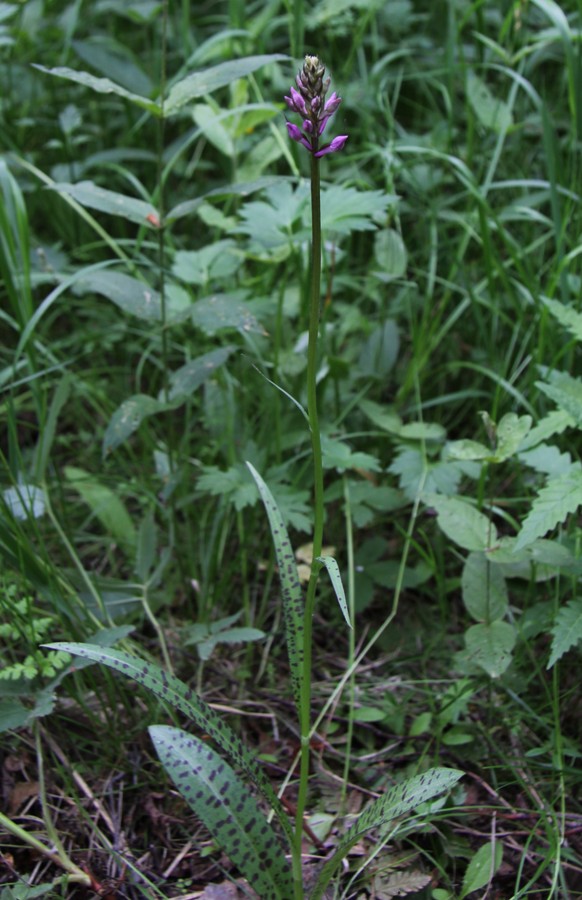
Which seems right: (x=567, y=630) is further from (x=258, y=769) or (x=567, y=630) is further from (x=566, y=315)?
(x=566, y=315)

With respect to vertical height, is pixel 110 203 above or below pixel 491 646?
above

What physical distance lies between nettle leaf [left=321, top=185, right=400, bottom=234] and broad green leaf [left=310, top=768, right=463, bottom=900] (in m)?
1.17

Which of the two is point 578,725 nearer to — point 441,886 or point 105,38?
point 441,886

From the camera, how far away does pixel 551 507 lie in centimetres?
143

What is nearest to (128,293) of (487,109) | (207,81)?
(207,81)

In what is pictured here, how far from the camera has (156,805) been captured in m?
1.58

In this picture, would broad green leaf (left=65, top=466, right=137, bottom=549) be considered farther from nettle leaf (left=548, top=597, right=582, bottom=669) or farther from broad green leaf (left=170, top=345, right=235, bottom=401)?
nettle leaf (left=548, top=597, right=582, bottom=669)

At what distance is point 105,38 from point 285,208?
4.94 ft

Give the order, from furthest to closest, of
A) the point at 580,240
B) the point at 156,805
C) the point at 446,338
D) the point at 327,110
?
1. the point at 446,338
2. the point at 580,240
3. the point at 156,805
4. the point at 327,110

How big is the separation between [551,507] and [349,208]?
2.81 feet

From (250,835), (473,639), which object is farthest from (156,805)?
(473,639)

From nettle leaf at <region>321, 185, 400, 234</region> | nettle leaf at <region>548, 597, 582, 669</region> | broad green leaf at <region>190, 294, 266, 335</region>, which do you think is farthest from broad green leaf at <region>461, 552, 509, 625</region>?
nettle leaf at <region>321, 185, 400, 234</region>

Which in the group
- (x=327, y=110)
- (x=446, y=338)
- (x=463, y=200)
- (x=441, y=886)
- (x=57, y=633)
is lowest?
(x=441, y=886)

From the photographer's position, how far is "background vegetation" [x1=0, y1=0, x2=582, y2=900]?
1520mm
